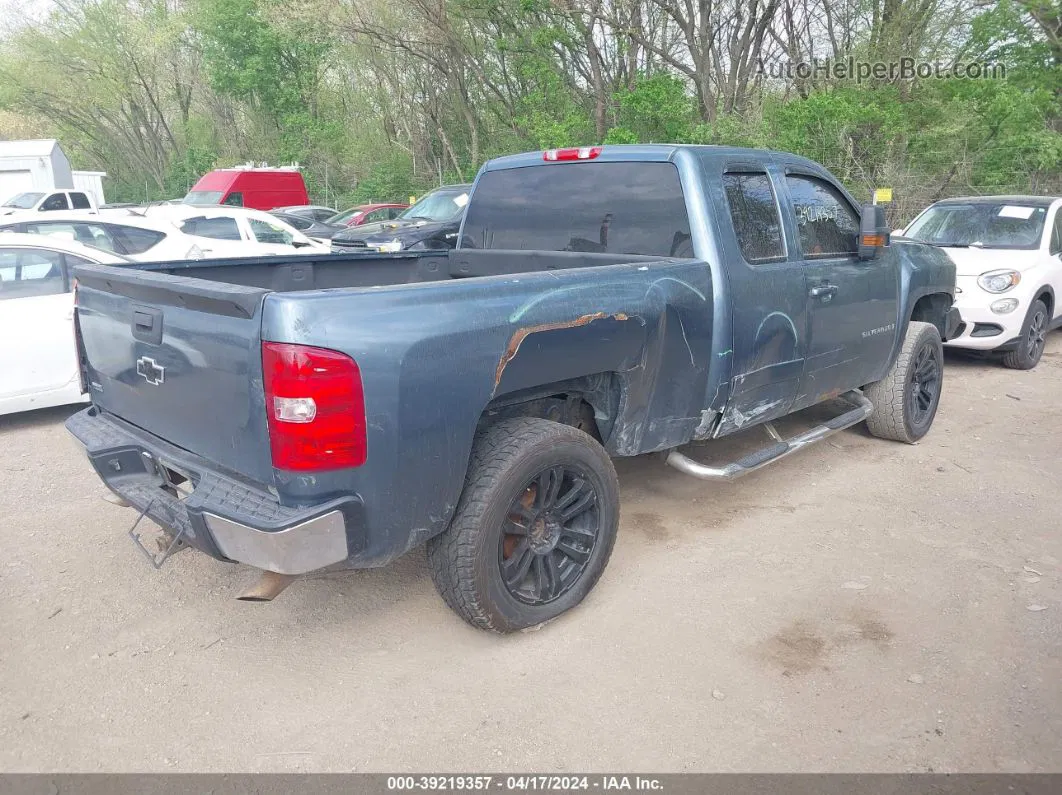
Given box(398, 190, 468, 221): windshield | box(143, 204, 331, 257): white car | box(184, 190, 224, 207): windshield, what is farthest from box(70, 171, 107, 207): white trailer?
box(143, 204, 331, 257): white car

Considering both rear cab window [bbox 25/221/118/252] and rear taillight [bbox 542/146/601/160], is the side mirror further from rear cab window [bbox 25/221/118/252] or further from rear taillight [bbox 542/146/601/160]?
rear cab window [bbox 25/221/118/252]

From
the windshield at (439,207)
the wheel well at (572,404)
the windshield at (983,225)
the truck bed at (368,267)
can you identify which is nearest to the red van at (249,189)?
the windshield at (439,207)

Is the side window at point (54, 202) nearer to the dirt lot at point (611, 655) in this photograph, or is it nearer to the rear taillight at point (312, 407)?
the dirt lot at point (611, 655)

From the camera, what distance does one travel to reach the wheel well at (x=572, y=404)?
11.2 feet

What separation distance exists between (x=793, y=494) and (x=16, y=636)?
A: 4.13m

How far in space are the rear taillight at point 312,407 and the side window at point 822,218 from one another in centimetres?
297

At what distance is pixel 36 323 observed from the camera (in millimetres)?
6359

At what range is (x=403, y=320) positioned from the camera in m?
2.74

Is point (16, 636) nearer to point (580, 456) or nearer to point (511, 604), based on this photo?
point (511, 604)

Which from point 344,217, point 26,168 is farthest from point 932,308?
point 26,168

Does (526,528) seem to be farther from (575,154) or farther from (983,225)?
(983,225)

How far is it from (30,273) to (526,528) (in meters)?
5.28

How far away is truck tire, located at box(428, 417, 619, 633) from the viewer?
3121 millimetres

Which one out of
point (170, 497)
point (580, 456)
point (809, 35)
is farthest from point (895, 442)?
point (809, 35)
